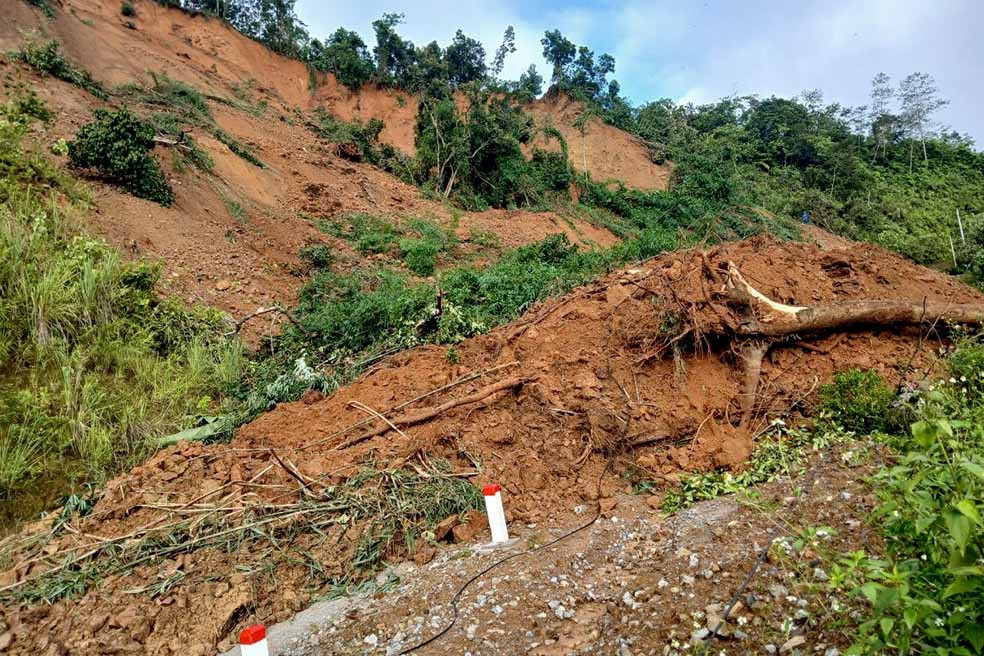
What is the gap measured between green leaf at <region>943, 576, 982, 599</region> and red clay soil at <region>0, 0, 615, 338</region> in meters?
7.71

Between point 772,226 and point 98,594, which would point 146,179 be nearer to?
point 98,594

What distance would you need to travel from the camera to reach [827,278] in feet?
18.2

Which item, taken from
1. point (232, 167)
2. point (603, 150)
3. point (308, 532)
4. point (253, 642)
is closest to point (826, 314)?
point (308, 532)

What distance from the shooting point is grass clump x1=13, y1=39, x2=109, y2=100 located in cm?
1195

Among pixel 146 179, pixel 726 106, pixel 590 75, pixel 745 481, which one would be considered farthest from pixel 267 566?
pixel 726 106

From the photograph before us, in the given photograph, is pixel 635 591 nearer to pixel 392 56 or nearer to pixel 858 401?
pixel 858 401

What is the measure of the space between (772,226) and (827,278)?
1618 cm

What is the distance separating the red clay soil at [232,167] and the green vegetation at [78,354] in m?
1.23

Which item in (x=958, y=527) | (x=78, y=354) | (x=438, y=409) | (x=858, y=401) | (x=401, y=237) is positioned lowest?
(x=858, y=401)

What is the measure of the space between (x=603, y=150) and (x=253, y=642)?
29711mm

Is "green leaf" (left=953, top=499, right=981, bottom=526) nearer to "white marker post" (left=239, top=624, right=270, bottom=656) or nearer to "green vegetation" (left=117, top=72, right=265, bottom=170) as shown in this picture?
"white marker post" (left=239, top=624, right=270, bottom=656)

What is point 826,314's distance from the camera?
4582 millimetres

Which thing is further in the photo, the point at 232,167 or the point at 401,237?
the point at 401,237

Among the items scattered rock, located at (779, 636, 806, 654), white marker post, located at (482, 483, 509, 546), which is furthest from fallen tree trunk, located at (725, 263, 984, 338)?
scattered rock, located at (779, 636, 806, 654)
